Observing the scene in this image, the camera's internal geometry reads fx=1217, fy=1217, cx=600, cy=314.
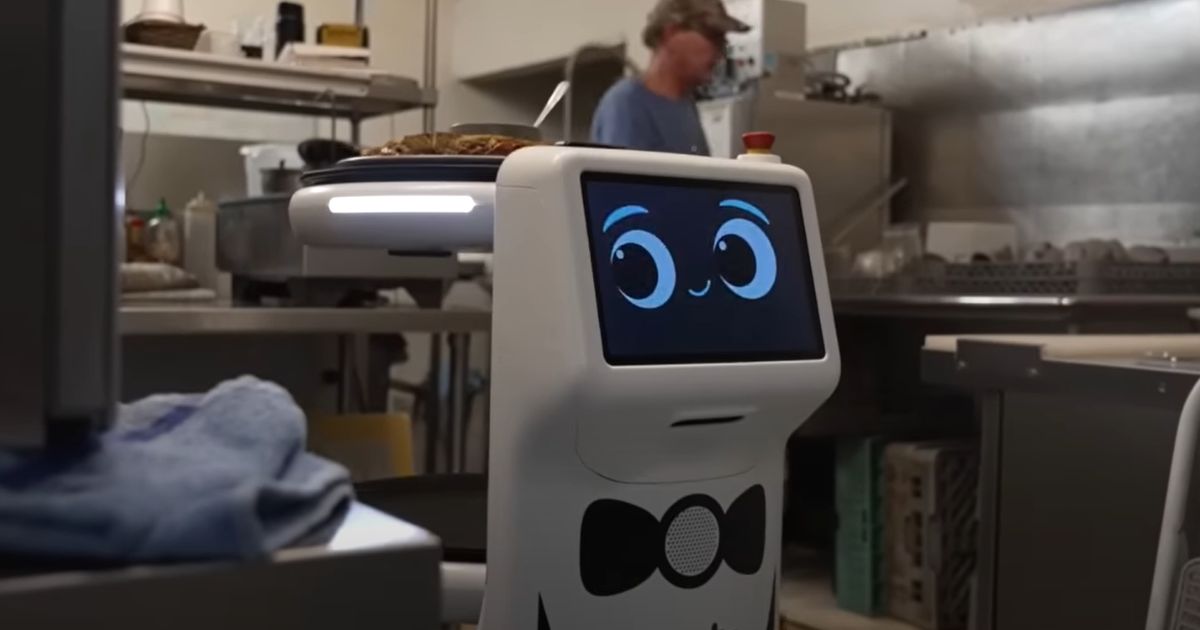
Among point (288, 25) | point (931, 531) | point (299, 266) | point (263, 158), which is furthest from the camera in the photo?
point (263, 158)

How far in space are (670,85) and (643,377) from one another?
193 cm

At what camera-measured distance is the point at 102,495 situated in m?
0.43

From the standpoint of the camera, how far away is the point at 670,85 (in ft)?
8.95

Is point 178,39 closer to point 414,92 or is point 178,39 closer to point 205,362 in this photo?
point 414,92

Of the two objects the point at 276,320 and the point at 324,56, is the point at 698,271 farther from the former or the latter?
the point at 324,56

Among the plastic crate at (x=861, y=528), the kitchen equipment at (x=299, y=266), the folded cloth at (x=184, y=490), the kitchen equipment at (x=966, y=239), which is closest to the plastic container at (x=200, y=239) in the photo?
the kitchen equipment at (x=299, y=266)

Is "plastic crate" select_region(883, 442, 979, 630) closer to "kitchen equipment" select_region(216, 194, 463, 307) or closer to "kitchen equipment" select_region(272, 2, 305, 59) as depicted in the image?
"kitchen equipment" select_region(216, 194, 463, 307)

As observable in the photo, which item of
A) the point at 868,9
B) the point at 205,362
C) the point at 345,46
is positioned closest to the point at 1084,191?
the point at 868,9

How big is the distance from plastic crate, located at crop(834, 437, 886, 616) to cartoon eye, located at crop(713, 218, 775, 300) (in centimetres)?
177

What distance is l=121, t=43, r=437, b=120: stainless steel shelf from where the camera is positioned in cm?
269

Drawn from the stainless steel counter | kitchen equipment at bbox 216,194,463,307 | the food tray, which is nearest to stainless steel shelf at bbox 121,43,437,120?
kitchen equipment at bbox 216,194,463,307

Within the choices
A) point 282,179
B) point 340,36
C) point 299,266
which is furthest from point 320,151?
point 299,266

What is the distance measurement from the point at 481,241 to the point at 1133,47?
2.22 meters

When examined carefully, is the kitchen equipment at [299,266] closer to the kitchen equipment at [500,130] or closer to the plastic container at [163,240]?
the plastic container at [163,240]
